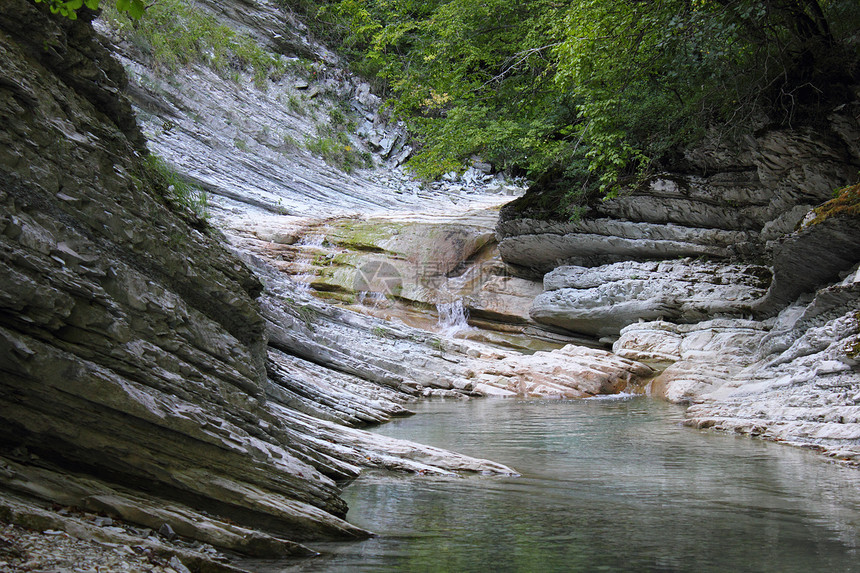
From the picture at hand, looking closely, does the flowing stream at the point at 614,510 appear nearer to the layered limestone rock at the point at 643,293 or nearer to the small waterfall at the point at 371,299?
the layered limestone rock at the point at 643,293

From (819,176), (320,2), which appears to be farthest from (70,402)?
(320,2)

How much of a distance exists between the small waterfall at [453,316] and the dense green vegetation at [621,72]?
4.16 meters

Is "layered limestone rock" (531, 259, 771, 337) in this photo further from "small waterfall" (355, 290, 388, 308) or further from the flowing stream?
the flowing stream

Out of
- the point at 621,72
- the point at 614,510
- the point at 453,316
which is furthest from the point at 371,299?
the point at 614,510

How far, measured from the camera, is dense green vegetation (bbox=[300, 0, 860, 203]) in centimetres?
1134

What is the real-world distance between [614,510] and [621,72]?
1007 centimetres

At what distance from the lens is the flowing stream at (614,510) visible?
4.34 metres

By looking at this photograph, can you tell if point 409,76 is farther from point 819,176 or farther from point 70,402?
point 70,402

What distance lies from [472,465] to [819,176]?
33.2ft

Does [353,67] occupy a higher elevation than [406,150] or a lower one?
higher

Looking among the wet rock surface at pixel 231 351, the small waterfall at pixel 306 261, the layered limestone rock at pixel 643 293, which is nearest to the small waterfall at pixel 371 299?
the wet rock surface at pixel 231 351

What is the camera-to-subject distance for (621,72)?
43.0 feet

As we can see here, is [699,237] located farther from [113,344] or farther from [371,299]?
[113,344]

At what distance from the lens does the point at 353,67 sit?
112ft
